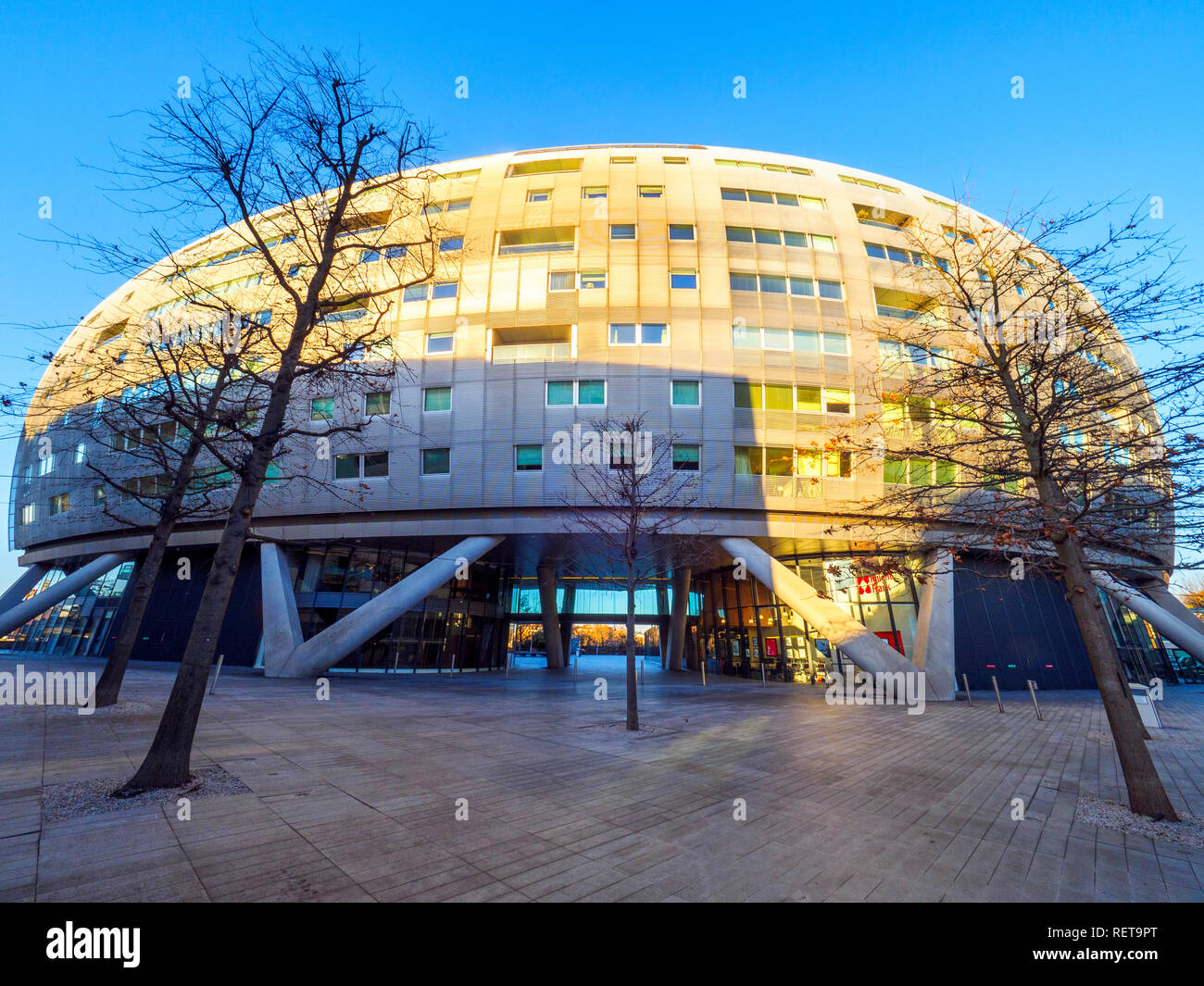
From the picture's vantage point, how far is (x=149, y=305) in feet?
100

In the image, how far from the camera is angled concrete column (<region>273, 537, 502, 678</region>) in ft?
61.7

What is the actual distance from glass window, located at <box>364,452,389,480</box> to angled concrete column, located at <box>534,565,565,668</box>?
38.6 feet

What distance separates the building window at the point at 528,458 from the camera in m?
21.2

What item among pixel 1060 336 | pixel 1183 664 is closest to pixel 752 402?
pixel 1060 336

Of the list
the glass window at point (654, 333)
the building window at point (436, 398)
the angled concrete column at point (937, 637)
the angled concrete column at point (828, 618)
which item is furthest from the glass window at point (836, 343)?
the building window at point (436, 398)

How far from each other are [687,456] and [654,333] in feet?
18.6

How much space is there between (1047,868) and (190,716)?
9066 mm

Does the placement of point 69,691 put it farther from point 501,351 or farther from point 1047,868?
point 1047,868

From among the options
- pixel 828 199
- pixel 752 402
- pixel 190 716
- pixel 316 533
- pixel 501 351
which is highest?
pixel 828 199

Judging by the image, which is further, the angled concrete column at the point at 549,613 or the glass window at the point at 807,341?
the angled concrete column at the point at 549,613

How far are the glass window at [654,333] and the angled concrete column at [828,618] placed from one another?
29.6 ft

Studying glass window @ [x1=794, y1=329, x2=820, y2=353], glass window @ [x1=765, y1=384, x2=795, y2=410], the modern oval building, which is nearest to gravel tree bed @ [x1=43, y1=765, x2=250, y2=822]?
the modern oval building

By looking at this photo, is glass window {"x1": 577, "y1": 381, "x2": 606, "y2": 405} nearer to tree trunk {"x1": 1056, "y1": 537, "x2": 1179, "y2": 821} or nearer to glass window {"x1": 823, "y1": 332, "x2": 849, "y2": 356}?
glass window {"x1": 823, "y1": 332, "x2": 849, "y2": 356}

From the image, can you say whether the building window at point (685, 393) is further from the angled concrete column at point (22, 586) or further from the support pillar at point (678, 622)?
the angled concrete column at point (22, 586)
